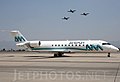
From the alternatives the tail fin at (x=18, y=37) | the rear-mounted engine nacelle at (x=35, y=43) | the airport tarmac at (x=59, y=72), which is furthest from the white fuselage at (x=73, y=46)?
the airport tarmac at (x=59, y=72)

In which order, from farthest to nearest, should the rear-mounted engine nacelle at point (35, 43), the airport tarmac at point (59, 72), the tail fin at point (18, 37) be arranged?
the tail fin at point (18, 37) → the rear-mounted engine nacelle at point (35, 43) → the airport tarmac at point (59, 72)

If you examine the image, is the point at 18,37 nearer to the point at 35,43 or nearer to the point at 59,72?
the point at 35,43

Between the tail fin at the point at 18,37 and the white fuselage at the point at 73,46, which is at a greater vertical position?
the tail fin at the point at 18,37

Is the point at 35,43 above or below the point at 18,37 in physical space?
below

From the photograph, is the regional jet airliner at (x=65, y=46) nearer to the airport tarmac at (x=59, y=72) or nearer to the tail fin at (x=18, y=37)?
the tail fin at (x=18, y=37)

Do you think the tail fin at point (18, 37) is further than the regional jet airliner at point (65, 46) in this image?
Yes

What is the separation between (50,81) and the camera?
12.2 m

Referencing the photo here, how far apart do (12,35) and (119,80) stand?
4159 cm

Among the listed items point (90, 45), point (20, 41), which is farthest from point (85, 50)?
point (20, 41)

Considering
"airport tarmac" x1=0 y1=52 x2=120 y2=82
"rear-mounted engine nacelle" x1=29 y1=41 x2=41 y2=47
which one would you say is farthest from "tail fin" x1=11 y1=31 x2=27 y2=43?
"airport tarmac" x1=0 y1=52 x2=120 y2=82

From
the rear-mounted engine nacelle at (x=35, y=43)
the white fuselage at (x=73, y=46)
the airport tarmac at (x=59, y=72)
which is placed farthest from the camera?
the rear-mounted engine nacelle at (x=35, y=43)

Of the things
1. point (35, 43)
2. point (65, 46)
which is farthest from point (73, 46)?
point (35, 43)

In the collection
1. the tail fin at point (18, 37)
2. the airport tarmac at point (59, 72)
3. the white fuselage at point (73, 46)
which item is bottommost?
the airport tarmac at point (59, 72)

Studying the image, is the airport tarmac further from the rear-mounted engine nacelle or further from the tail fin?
the tail fin
